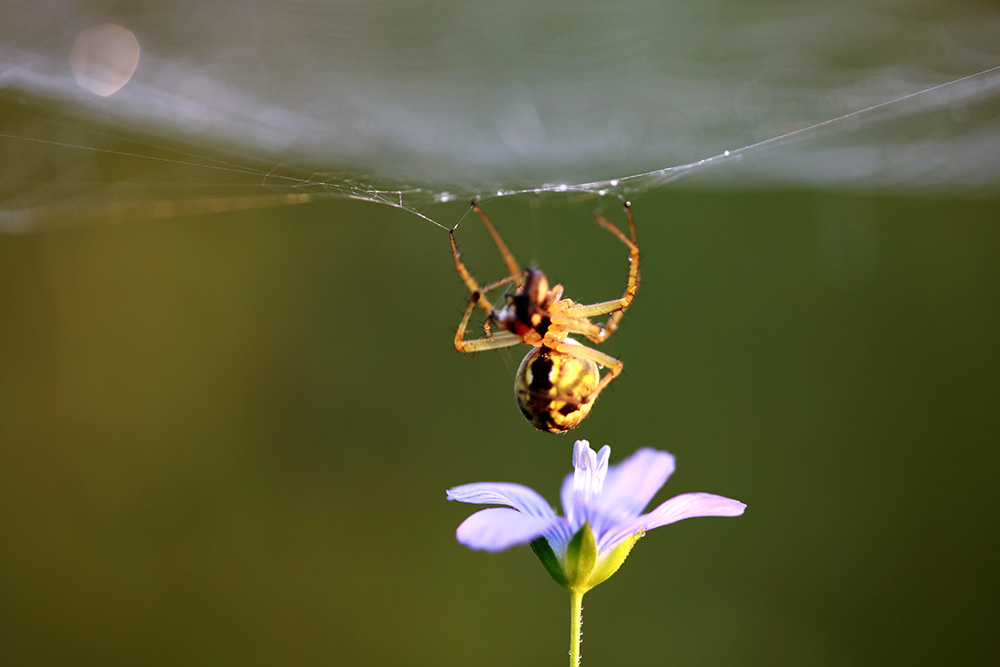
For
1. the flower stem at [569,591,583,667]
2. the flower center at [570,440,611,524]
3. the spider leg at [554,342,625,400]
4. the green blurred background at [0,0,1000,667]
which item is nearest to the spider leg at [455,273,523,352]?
the spider leg at [554,342,625,400]

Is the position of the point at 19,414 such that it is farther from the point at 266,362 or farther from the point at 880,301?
the point at 880,301

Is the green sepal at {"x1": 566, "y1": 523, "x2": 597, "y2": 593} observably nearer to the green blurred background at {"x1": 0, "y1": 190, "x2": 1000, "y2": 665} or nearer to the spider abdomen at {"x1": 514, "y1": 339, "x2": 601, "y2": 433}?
the spider abdomen at {"x1": 514, "y1": 339, "x2": 601, "y2": 433}

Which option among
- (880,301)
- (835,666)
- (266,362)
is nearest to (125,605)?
(266,362)

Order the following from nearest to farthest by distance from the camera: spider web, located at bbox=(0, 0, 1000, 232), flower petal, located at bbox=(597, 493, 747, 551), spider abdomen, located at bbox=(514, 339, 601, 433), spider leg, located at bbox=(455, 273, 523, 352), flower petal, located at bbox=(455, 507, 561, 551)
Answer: flower petal, located at bbox=(455, 507, 561, 551) < flower petal, located at bbox=(597, 493, 747, 551) < spider abdomen, located at bbox=(514, 339, 601, 433) < spider leg, located at bbox=(455, 273, 523, 352) < spider web, located at bbox=(0, 0, 1000, 232)

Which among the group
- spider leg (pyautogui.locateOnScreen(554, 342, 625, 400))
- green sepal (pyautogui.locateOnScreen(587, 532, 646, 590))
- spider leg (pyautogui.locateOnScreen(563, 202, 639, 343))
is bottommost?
green sepal (pyautogui.locateOnScreen(587, 532, 646, 590))

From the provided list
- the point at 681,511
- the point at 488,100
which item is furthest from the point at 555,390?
A: the point at 488,100

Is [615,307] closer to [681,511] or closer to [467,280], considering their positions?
[467,280]
